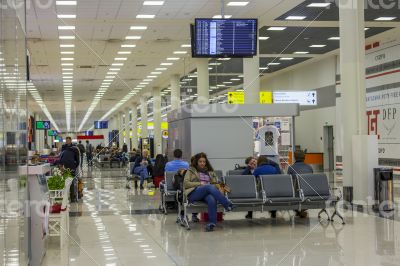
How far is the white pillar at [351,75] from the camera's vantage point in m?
14.9

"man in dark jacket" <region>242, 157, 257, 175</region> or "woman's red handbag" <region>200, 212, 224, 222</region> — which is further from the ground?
"man in dark jacket" <region>242, 157, 257, 175</region>

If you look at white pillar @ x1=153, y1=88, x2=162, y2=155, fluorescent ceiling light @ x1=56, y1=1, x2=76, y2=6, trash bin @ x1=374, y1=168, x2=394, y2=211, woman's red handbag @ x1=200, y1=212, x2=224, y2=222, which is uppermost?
fluorescent ceiling light @ x1=56, y1=1, x2=76, y2=6

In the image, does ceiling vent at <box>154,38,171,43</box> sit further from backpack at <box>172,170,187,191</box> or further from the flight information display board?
backpack at <box>172,170,187,191</box>

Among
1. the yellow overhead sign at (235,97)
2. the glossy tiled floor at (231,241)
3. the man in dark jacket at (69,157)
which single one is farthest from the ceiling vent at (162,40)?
the glossy tiled floor at (231,241)

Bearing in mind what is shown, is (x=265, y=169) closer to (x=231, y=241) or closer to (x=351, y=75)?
(x=231, y=241)

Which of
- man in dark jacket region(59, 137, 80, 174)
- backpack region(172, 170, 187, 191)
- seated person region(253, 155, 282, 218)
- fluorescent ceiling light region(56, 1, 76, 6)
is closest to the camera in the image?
backpack region(172, 170, 187, 191)

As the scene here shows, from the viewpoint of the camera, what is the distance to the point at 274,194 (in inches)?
450

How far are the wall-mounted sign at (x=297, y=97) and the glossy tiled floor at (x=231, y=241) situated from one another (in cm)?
1625

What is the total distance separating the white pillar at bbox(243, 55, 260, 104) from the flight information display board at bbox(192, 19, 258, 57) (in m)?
6.50

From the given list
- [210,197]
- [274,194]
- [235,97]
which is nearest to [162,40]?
[235,97]

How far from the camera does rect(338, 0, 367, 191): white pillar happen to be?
14.9m

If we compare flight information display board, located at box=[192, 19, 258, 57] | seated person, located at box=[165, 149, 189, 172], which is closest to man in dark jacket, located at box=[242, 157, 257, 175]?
seated person, located at box=[165, 149, 189, 172]

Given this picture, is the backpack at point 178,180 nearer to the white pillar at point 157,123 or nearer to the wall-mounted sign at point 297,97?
the wall-mounted sign at point 297,97

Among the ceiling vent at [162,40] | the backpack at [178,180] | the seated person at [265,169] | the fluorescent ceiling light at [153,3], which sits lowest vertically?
the backpack at [178,180]
